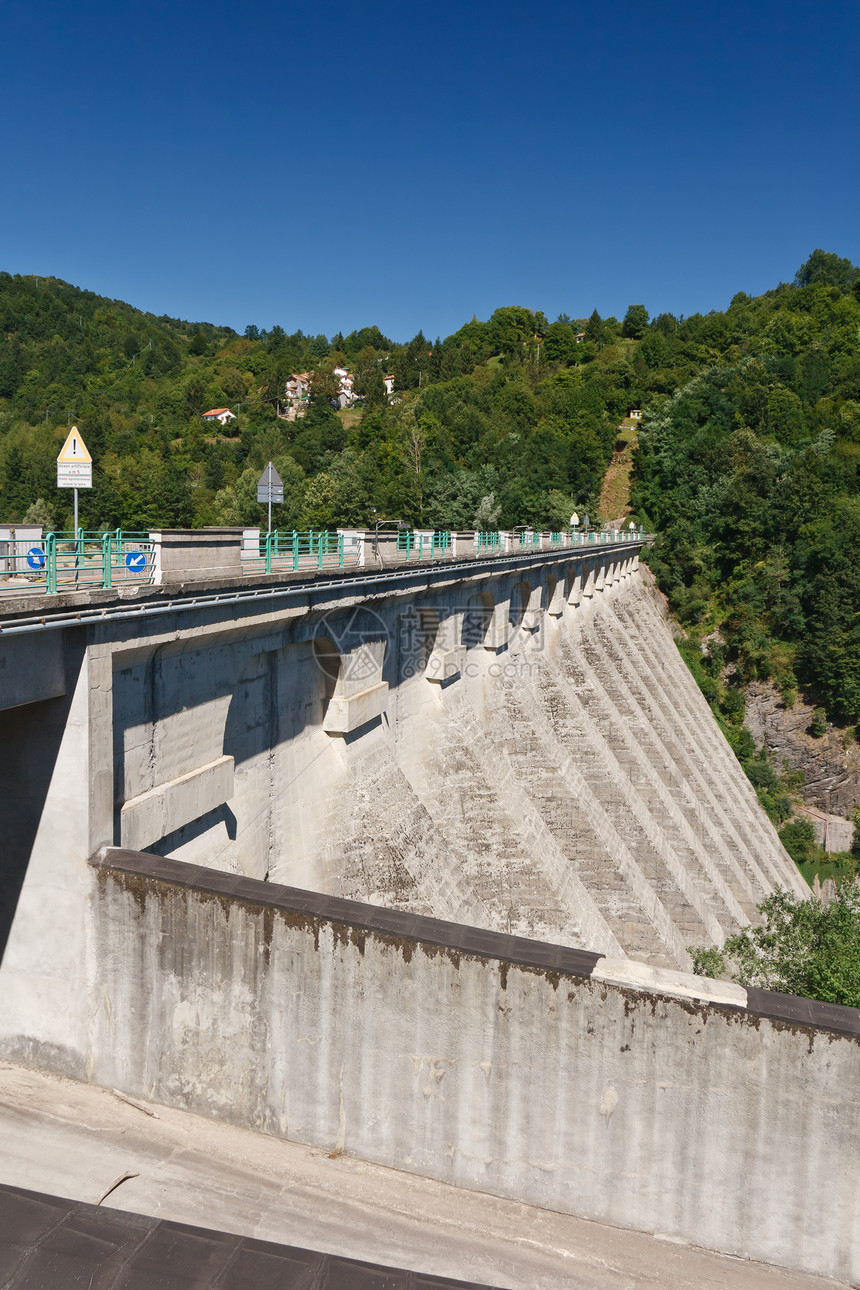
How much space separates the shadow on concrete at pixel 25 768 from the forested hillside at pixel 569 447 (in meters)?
44.1

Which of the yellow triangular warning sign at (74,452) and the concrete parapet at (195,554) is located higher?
the yellow triangular warning sign at (74,452)

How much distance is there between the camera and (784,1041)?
610 centimetres

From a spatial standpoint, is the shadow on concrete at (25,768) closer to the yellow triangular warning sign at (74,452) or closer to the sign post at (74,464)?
the sign post at (74,464)

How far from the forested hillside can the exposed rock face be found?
47.3 inches

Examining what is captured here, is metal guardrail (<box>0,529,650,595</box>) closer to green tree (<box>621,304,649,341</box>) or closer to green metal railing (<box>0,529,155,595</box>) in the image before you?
green metal railing (<box>0,529,155,595</box>)

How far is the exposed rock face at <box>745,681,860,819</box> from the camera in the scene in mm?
44656

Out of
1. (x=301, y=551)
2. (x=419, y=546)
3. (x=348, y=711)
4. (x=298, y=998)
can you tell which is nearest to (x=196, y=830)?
(x=298, y=998)

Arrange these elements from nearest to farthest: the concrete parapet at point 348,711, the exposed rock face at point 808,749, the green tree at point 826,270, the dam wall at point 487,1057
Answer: the dam wall at point 487,1057, the concrete parapet at point 348,711, the exposed rock face at point 808,749, the green tree at point 826,270

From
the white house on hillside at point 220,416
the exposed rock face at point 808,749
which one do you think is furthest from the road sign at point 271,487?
the white house on hillside at point 220,416

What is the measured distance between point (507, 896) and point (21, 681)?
513 inches

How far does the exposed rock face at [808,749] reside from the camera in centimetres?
4466

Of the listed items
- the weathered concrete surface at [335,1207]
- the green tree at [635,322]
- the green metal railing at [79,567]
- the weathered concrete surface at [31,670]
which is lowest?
the weathered concrete surface at [335,1207]

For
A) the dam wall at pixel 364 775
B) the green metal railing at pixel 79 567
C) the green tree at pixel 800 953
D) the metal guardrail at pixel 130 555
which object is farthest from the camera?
the green tree at pixel 800 953

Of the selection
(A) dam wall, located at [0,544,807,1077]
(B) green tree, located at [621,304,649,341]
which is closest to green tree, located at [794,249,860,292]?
(B) green tree, located at [621,304,649,341]
